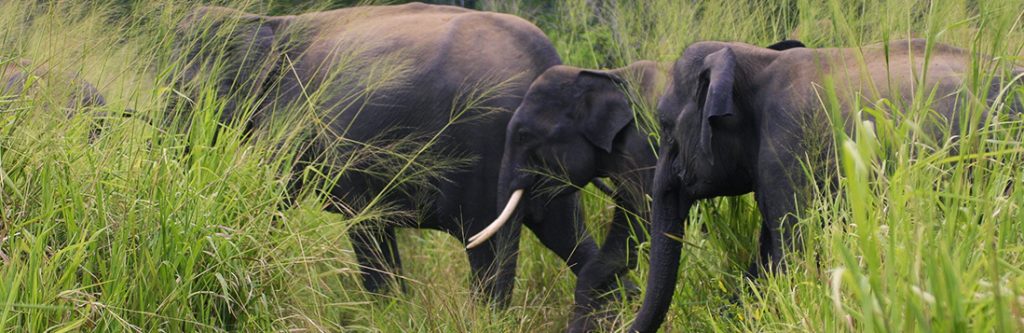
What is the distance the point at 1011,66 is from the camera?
3512 mm

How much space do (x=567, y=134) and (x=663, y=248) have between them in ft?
4.18

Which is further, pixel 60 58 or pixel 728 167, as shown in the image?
pixel 728 167

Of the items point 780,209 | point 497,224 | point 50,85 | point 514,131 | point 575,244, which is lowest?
point 575,244

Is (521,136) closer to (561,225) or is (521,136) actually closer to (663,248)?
(561,225)

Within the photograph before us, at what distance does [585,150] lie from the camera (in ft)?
19.3

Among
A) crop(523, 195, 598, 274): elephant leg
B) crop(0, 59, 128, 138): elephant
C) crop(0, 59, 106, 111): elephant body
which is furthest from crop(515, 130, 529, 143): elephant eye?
crop(0, 59, 106, 111): elephant body

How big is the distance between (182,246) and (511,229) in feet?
7.15

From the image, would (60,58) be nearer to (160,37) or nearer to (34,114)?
(34,114)

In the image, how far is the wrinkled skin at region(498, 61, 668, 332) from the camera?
18.8ft

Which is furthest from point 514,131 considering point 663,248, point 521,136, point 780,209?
point 780,209

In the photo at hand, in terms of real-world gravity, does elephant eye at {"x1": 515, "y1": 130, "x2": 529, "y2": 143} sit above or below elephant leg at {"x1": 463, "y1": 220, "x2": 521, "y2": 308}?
above

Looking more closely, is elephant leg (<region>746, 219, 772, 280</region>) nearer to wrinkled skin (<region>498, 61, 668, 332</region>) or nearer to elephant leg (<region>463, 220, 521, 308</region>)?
wrinkled skin (<region>498, 61, 668, 332</region>)

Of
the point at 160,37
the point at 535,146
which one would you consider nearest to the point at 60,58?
the point at 160,37

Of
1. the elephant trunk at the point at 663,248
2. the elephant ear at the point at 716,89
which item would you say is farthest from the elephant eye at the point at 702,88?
the elephant trunk at the point at 663,248
